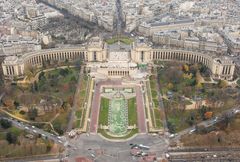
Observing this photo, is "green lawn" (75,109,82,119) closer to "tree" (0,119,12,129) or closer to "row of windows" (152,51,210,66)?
"tree" (0,119,12,129)

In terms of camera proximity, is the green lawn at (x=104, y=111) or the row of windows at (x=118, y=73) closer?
the green lawn at (x=104, y=111)

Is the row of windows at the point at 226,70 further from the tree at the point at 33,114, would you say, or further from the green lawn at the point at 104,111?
the tree at the point at 33,114

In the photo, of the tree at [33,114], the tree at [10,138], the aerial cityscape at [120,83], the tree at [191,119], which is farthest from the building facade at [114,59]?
the tree at [10,138]

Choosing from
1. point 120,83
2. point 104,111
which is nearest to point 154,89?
point 120,83

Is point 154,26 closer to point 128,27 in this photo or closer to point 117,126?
point 128,27

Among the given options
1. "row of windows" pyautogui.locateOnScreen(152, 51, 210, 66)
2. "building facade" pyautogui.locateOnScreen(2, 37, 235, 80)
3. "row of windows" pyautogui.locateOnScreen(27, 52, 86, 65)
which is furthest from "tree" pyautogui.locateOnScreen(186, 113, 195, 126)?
"row of windows" pyautogui.locateOnScreen(27, 52, 86, 65)

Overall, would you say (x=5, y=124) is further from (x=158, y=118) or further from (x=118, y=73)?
(x=118, y=73)
